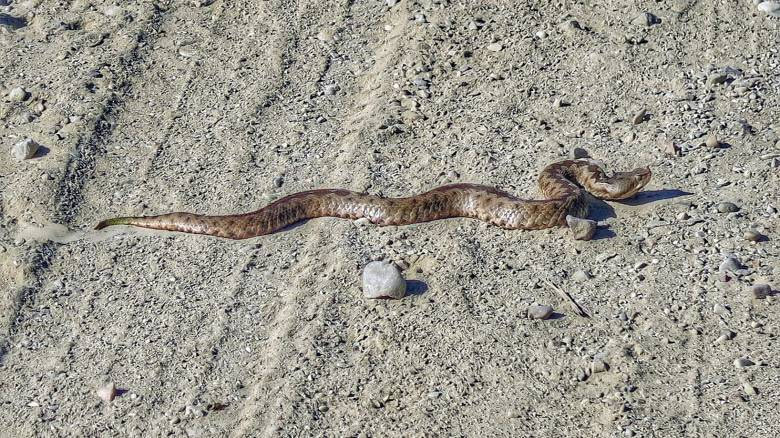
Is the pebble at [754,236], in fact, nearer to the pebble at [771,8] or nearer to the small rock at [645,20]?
the small rock at [645,20]

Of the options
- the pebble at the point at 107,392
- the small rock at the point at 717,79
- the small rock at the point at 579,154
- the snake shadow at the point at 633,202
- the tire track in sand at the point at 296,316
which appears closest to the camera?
the tire track in sand at the point at 296,316

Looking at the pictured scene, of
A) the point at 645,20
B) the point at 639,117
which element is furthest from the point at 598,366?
the point at 645,20

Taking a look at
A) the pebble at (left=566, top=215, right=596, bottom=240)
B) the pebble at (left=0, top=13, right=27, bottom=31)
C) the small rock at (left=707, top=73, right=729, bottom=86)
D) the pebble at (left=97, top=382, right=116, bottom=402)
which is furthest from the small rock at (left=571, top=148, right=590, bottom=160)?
the pebble at (left=0, top=13, right=27, bottom=31)

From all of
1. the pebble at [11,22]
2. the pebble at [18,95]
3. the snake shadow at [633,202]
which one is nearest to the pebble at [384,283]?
the snake shadow at [633,202]

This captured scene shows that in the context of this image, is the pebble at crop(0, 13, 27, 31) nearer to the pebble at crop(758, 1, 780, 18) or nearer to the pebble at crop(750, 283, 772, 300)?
the pebble at crop(758, 1, 780, 18)

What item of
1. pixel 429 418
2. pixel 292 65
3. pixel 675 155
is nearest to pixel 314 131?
pixel 292 65

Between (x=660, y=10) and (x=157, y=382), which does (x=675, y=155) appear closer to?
(x=660, y=10)
